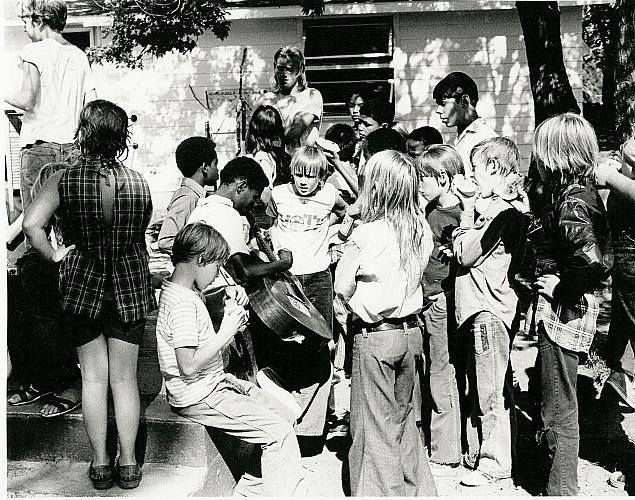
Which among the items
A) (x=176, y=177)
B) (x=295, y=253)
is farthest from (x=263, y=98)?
(x=295, y=253)

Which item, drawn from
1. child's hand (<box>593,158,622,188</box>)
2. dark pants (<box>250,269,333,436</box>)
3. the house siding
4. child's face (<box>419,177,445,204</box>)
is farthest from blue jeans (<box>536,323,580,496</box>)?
the house siding

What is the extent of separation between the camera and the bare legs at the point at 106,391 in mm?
3443

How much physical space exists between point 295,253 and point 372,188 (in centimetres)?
105

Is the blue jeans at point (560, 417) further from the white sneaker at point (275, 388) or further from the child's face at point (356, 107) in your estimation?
the child's face at point (356, 107)

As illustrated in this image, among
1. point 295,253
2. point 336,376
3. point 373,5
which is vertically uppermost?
point 373,5

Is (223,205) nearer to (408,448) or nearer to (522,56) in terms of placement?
(408,448)

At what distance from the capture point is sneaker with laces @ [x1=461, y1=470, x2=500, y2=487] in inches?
156

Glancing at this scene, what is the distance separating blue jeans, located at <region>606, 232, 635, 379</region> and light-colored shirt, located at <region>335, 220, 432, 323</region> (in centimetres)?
119

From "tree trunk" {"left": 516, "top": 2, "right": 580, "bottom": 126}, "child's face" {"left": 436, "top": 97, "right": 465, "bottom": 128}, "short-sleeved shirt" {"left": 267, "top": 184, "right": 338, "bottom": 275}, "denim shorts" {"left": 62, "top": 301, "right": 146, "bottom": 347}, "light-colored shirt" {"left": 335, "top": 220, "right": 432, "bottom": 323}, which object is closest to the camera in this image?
"denim shorts" {"left": 62, "top": 301, "right": 146, "bottom": 347}

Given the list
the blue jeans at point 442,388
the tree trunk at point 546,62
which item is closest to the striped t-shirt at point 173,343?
the blue jeans at point 442,388

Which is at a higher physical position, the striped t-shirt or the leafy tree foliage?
the leafy tree foliage

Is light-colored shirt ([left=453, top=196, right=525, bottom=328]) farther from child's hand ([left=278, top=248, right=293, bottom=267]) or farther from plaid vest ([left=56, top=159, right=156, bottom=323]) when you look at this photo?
plaid vest ([left=56, top=159, right=156, bottom=323])

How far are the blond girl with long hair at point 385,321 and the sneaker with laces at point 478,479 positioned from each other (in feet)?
1.37

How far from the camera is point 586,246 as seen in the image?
3502mm
